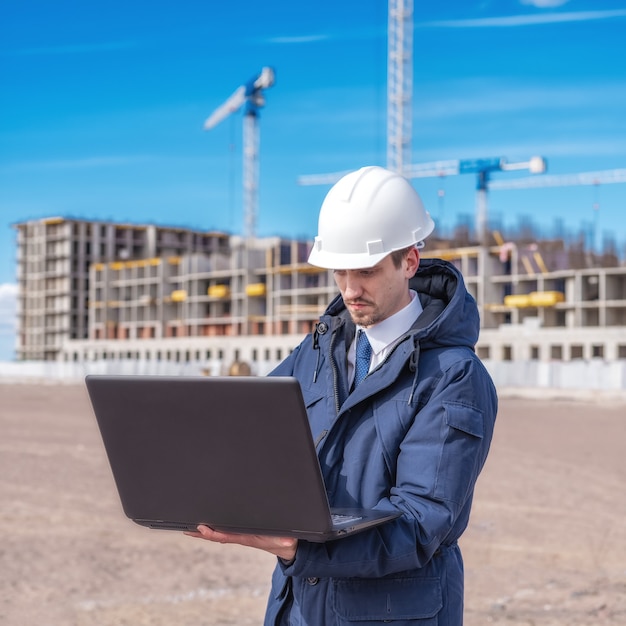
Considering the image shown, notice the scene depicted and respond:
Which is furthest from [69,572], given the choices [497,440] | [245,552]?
[497,440]

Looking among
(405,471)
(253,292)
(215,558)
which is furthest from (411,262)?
(253,292)

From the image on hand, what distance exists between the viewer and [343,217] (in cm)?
275

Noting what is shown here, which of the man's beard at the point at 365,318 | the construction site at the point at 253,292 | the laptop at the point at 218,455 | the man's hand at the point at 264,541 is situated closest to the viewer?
the laptop at the point at 218,455

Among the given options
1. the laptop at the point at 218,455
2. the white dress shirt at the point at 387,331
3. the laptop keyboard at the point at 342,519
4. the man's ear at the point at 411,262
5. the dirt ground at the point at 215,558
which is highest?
the man's ear at the point at 411,262

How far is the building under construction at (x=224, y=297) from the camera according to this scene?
68562mm

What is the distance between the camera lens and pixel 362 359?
276 cm

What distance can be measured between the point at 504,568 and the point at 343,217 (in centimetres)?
666

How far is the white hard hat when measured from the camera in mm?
2688

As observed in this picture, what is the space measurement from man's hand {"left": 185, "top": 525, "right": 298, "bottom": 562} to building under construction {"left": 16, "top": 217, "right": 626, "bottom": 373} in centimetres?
4268

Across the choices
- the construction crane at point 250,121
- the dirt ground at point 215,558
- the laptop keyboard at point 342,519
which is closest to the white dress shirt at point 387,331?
the laptop keyboard at point 342,519

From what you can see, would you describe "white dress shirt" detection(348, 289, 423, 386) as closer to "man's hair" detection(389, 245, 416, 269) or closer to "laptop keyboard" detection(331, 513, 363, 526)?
"man's hair" detection(389, 245, 416, 269)

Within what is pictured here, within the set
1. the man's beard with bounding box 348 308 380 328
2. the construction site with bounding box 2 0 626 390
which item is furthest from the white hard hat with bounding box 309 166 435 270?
the construction site with bounding box 2 0 626 390

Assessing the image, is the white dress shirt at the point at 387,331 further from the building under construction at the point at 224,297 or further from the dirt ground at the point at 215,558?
the building under construction at the point at 224,297

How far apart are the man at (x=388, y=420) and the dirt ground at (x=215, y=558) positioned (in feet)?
15.3
